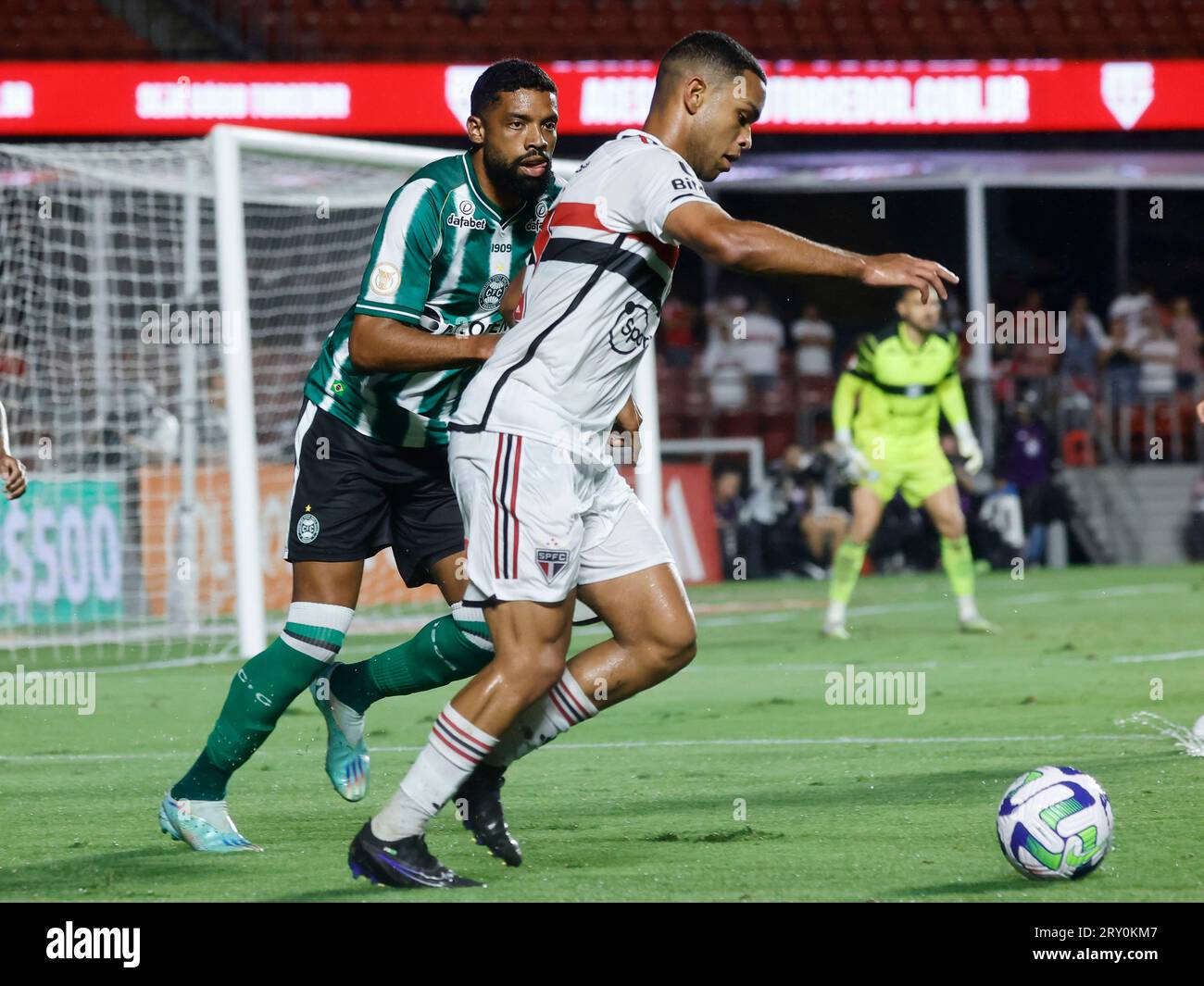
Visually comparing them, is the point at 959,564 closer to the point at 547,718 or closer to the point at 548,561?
the point at 547,718

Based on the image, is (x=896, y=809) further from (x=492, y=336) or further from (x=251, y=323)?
(x=251, y=323)

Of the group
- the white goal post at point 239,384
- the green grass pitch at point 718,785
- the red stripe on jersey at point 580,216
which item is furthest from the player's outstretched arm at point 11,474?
the white goal post at point 239,384

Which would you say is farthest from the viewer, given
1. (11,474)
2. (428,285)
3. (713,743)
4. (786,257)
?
(713,743)

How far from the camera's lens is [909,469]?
38.5ft

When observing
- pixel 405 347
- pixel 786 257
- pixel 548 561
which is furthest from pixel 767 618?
pixel 786 257

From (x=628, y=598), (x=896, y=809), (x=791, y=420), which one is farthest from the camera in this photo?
(x=791, y=420)

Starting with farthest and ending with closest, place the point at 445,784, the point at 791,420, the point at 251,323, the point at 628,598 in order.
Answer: the point at 791,420, the point at 251,323, the point at 628,598, the point at 445,784

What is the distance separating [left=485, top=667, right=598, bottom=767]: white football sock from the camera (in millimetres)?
4523

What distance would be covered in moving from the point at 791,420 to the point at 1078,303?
3.38 meters

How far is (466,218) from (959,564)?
290 inches

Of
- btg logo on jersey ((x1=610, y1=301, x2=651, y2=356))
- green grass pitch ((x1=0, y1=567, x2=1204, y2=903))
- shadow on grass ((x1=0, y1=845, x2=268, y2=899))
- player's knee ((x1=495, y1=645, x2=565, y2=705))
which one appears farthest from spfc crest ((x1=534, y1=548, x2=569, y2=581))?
shadow on grass ((x1=0, y1=845, x2=268, y2=899))

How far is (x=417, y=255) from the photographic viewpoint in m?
4.75
